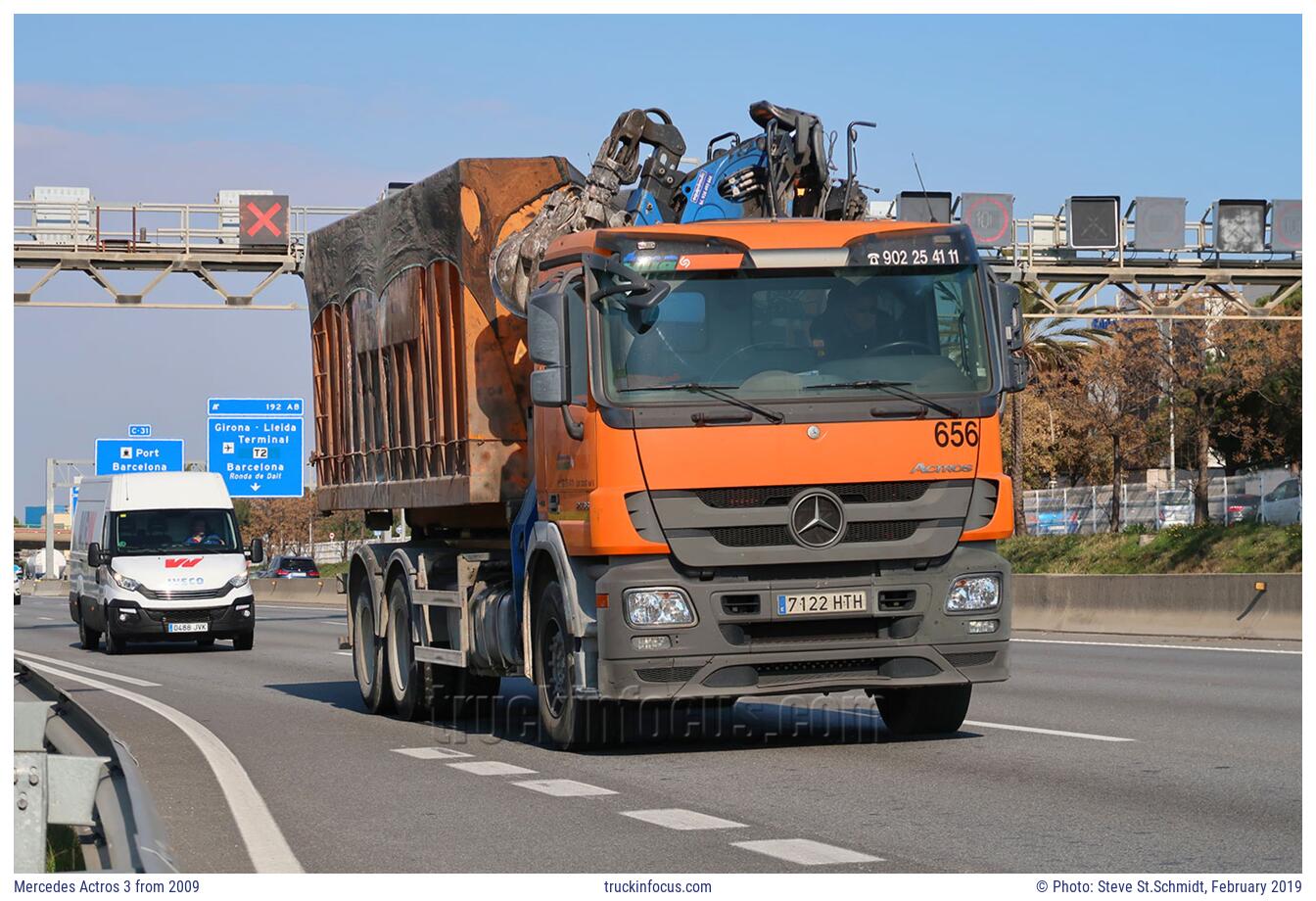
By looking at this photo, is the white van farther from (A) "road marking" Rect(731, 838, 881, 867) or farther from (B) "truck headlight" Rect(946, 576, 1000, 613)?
(A) "road marking" Rect(731, 838, 881, 867)

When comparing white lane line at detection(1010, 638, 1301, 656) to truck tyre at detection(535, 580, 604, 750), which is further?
white lane line at detection(1010, 638, 1301, 656)

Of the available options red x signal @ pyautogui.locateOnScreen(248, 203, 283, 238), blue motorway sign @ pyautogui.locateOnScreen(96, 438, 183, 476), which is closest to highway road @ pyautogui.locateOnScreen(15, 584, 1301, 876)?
red x signal @ pyautogui.locateOnScreen(248, 203, 283, 238)

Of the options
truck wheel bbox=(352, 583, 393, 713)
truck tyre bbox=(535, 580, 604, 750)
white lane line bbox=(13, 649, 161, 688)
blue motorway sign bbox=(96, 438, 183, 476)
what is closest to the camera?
truck tyre bbox=(535, 580, 604, 750)

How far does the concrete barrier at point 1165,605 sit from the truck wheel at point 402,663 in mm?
10967

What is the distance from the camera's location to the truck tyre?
1258 cm

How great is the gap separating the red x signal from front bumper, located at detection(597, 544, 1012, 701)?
1155 inches

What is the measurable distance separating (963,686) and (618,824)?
4.31 meters

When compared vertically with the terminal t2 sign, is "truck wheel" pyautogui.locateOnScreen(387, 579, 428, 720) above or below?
below

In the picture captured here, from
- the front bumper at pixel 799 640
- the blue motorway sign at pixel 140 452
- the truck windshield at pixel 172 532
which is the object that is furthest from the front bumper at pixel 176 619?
the blue motorway sign at pixel 140 452

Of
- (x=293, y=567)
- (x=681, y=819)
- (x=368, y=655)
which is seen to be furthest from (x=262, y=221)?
(x=293, y=567)

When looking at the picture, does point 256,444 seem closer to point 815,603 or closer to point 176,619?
point 176,619

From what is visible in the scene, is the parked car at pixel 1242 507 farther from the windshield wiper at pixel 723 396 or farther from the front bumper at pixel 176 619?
the windshield wiper at pixel 723 396

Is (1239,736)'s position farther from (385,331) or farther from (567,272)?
(385,331)
